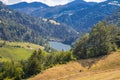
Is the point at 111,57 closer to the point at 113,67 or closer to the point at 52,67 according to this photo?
the point at 113,67

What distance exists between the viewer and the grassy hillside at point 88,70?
276ft

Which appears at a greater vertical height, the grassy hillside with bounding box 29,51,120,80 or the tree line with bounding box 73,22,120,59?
the tree line with bounding box 73,22,120,59

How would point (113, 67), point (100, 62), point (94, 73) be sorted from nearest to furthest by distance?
point (94, 73), point (113, 67), point (100, 62)

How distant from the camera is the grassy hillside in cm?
8399

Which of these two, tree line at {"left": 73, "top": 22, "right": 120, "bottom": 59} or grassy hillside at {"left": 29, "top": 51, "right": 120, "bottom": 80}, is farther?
tree line at {"left": 73, "top": 22, "right": 120, "bottom": 59}

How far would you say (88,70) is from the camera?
96.1m

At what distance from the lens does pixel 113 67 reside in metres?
95.1

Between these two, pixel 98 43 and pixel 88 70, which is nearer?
pixel 88 70

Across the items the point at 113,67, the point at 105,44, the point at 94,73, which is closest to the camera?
the point at 94,73

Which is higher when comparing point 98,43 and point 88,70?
point 98,43

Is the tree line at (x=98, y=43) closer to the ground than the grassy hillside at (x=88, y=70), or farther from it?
farther from it

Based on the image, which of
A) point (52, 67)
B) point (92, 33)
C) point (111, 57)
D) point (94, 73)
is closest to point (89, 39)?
point (92, 33)

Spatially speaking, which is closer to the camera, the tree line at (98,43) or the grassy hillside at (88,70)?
the grassy hillside at (88,70)

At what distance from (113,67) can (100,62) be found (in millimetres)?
8056
